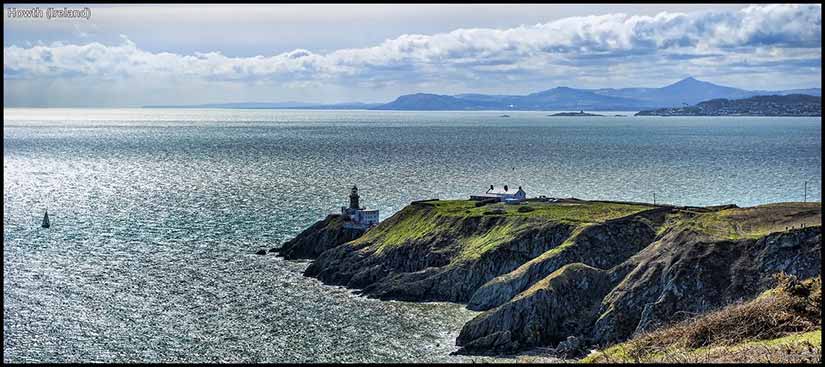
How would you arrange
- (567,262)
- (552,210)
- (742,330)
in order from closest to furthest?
(742,330)
(567,262)
(552,210)

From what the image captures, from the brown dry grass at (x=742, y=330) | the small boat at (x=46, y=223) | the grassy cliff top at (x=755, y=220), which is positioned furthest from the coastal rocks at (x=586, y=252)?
the small boat at (x=46, y=223)

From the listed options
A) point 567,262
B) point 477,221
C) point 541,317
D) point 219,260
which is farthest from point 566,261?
point 219,260

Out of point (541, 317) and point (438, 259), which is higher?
point (438, 259)

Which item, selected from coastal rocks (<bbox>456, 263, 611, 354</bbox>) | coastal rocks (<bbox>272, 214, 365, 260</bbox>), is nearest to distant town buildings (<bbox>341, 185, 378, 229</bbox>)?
coastal rocks (<bbox>272, 214, 365, 260</bbox>)

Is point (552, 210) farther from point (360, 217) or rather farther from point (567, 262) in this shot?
point (360, 217)

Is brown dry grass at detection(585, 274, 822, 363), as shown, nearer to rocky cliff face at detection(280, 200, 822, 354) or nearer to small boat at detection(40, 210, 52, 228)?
rocky cliff face at detection(280, 200, 822, 354)

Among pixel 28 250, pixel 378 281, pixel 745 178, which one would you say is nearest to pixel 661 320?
pixel 378 281

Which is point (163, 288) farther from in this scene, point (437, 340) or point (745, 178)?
point (745, 178)
